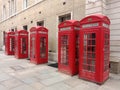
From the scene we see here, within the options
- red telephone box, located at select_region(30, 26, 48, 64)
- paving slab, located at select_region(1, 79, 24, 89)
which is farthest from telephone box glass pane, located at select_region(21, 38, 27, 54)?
paving slab, located at select_region(1, 79, 24, 89)

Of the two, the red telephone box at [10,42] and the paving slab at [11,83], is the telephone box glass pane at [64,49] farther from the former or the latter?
the red telephone box at [10,42]

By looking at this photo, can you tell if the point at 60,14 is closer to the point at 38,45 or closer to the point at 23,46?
the point at 38,45

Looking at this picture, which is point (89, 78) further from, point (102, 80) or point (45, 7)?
point (45, 7)

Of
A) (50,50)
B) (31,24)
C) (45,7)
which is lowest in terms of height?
(50,50)

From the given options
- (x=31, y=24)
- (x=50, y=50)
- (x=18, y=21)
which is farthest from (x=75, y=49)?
(x=18, y=21)

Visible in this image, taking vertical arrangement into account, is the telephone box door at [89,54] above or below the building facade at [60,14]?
below

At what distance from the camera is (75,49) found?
5637 mm

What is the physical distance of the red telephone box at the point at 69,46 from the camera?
5.49 metres

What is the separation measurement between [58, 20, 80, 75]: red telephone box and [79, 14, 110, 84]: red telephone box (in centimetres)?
49

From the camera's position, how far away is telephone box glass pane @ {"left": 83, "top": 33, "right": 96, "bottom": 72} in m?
4.89

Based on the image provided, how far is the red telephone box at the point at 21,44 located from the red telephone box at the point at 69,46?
17.8ft

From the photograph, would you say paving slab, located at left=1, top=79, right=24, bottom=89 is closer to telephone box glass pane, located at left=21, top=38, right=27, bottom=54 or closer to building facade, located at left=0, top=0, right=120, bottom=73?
building facade, located at left=0, top=0, right=120, bottom=73

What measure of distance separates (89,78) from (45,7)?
7.16 meters

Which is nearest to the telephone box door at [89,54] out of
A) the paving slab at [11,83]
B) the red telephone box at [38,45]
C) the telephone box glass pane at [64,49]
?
the telephone box glass pane at [64,49]
